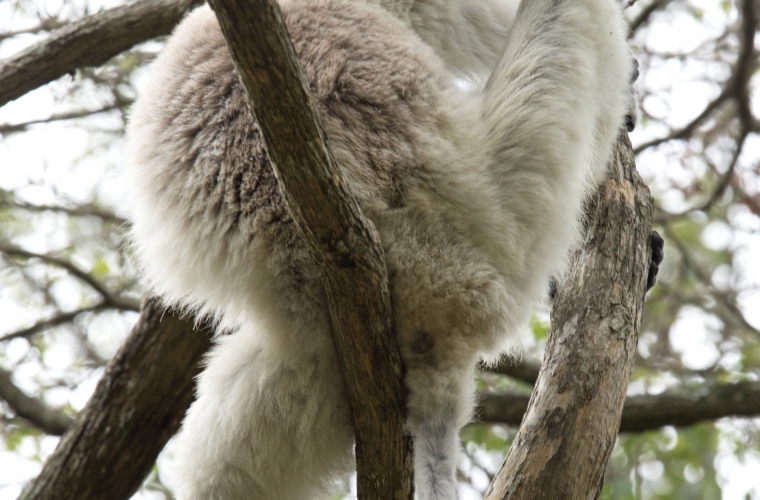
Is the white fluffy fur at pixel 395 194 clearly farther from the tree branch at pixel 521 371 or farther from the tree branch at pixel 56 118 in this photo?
the tree branch at pixel 56 118

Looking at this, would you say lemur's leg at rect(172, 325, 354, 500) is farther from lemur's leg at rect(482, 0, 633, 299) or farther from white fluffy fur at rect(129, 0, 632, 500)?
lemur's leg at rect(482, 0, 633, 299)

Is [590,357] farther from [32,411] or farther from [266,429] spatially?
[32,411]

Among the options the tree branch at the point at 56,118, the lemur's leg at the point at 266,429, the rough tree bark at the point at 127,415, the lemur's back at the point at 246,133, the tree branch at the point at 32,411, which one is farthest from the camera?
the tree branch at the point at 56,118

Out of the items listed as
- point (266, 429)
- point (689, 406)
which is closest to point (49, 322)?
point (266, 429)

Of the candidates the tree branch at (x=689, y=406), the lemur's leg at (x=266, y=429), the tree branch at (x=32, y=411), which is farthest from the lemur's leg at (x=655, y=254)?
the tree branch at (x=32, y=411)

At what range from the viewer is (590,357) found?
9.80 feet

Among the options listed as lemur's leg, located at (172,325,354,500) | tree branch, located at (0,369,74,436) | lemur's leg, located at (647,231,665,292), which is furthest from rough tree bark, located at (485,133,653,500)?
tree branch, located at (0,369,74,436)

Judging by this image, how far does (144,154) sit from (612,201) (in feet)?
6.56

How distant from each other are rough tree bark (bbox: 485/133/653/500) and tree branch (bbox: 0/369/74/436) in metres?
3.23

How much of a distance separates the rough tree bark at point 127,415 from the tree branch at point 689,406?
1.96 metres

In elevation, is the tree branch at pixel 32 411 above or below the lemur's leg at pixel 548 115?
below

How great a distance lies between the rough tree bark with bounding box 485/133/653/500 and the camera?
9.18 ft

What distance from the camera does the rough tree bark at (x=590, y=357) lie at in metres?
2.80

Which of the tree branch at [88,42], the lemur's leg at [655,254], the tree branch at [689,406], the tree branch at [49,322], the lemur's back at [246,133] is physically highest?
the tree branch at [88,42]
